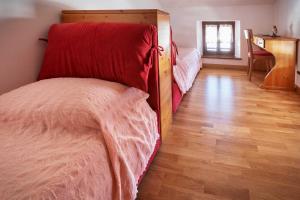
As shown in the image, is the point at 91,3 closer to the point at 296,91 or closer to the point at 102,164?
the point at 102,164

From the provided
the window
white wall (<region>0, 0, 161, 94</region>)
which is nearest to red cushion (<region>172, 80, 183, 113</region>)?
white wall (<region>0, 0, 161, 94</region>)

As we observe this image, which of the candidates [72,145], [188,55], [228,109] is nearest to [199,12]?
[188,55]

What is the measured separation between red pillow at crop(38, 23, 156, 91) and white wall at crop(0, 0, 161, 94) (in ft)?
0.59

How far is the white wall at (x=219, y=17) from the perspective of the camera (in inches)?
191

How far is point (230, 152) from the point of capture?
2.12 m

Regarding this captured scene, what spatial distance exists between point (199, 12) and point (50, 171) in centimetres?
498

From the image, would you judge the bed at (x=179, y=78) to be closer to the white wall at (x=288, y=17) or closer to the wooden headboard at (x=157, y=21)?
the wooden headboard at (x=157, y=21)

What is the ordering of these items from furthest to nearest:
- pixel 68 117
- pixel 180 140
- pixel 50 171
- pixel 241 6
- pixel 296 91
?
pixel 241 6
pixel 296 91
pixel 180 140
pixel 68 117
pixel 50 171

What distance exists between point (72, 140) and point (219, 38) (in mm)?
4892

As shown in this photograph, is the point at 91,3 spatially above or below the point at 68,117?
above

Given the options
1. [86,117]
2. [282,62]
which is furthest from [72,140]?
[282,62]

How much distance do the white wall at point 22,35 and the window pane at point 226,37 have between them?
3.94 m

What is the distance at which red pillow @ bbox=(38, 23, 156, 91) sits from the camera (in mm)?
1716

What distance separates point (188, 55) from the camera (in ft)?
13.2
